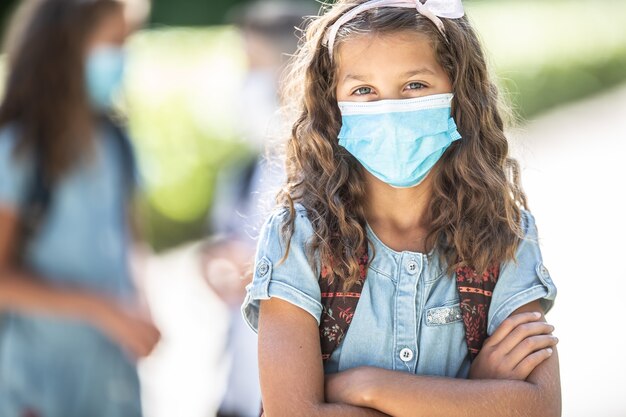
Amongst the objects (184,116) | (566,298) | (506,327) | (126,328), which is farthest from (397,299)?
(184,116)

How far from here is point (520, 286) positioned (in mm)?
2932

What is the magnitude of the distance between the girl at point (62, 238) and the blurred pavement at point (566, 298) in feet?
A: 3.05

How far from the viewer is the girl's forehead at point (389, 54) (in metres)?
2.93

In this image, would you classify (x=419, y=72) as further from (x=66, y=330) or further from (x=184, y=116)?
(x=184, y=116)

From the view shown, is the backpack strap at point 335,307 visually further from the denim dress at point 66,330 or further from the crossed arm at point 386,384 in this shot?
the denim dress at point 66,330

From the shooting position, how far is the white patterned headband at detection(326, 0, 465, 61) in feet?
9.87

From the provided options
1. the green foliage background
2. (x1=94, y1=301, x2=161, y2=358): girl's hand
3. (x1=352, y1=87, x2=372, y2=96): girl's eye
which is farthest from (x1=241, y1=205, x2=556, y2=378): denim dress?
the green foliage background

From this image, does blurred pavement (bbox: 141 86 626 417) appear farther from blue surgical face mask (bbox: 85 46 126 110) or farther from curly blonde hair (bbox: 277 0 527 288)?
blue surgical face mask (bbox: 85 46 126 110)

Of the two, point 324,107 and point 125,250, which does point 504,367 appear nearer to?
point 324,107

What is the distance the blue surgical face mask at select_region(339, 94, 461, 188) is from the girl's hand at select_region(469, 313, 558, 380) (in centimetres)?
50

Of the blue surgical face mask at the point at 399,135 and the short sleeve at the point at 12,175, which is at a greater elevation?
the blue surgical face mask at the point at 399,135

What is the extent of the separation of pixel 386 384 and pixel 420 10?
104cm

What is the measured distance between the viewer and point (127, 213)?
170 inches

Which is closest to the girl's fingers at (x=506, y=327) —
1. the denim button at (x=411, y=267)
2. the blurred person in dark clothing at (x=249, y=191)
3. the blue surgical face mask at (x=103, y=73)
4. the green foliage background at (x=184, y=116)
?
the denim button at (x=411, y=267)
